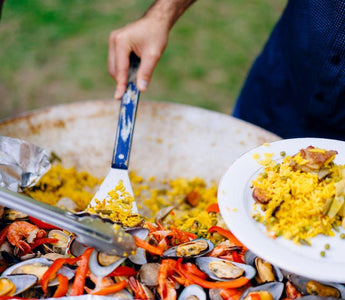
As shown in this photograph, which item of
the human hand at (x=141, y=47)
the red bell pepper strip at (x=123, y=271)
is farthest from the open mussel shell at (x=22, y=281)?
the human hand at (x=141, y=47)

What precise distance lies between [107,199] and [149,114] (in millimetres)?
591

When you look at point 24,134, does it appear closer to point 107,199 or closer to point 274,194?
point 107,199

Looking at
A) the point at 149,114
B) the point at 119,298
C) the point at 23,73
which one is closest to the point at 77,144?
the point at 149,114

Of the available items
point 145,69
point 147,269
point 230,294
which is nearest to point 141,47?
point 145,69

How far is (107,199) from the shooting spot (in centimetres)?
149

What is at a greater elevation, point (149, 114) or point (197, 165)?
point (149, 114)

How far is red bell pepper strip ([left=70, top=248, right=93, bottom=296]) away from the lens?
1167 mm

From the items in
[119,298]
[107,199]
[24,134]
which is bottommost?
[119,298]

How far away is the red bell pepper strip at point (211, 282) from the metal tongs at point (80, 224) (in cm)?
20

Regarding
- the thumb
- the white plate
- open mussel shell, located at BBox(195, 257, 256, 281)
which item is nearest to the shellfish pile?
open mussel shell, located at BBox(195, 257, 256, 281)

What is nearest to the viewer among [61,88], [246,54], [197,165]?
[197,165]

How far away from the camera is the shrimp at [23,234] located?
1.32 meters

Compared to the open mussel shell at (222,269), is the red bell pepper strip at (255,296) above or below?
below

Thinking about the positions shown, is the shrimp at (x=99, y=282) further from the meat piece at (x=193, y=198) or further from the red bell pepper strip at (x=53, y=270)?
the meat piece at (x=193, y=198)
